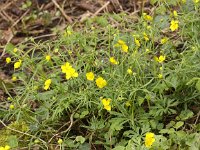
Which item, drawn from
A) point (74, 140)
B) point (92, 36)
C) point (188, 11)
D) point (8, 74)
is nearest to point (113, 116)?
point (74, 140)

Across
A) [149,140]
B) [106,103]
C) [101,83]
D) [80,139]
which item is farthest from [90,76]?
[149,140]

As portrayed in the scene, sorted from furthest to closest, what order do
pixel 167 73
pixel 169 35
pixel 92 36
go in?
pixel 169 35 < pixel 92 36 < pixel 167 73

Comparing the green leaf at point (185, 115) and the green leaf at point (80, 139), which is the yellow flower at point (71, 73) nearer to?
the green leaf at point (80, 139)

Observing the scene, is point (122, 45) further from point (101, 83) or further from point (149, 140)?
point (149, 140)

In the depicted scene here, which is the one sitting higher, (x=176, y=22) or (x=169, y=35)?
(x=176, y=22)

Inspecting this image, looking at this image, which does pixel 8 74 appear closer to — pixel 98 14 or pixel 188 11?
pixel 98 14

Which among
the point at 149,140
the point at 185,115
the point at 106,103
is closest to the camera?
the point at 149,140

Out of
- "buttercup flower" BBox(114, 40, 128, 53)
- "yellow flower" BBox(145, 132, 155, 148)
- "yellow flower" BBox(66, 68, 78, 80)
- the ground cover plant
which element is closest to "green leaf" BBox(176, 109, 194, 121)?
the ground cover plant

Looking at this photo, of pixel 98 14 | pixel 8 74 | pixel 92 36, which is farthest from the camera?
pixel 98 14

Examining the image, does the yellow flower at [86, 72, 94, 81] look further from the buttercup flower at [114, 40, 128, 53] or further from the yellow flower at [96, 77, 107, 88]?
the buttercup flower at [114, 40, 128, 53]
